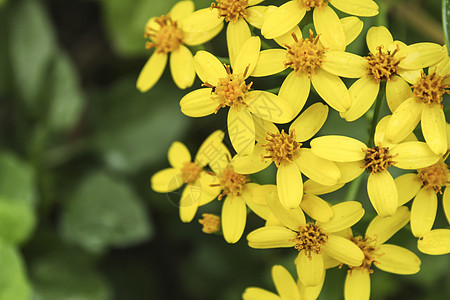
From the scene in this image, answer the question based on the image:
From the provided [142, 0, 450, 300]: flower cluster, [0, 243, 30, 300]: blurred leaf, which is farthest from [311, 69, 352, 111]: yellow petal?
[0, 243, 30, 300]: blurred leaf

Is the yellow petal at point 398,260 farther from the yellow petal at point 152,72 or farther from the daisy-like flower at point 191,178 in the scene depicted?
the yellow petal at point 152,72

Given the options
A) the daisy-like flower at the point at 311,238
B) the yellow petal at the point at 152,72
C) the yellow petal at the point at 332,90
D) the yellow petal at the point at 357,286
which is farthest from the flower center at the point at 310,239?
the yellow petal at the point at 152,72

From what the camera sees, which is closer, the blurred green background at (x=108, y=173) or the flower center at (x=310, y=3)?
the flower center at (x=310, y=3)

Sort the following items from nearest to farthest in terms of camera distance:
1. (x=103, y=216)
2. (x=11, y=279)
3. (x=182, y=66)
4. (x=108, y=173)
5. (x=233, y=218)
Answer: (x=233, y=218)
(x=182, y=66)
(x=11, y=279)
(x=103, y=216)
(x=108, y=173)

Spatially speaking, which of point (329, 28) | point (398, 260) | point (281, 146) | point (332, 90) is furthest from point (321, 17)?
point (398, 260)

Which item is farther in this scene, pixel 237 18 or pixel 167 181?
pixel 167 181

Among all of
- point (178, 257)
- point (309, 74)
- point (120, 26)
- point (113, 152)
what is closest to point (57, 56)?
point (120, 26)

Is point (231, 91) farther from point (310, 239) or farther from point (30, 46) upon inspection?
point (30, 46)
